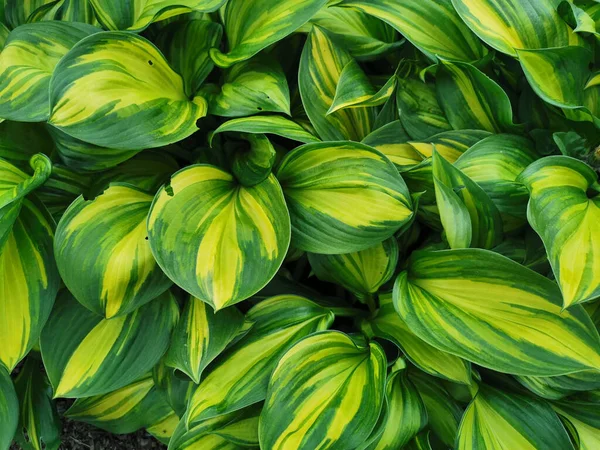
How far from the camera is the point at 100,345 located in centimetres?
89

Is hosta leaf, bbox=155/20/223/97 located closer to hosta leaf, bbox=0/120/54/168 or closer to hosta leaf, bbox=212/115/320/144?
hosta leaf, bbox=212/115/320/144

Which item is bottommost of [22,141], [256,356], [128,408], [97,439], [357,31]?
[97,439]

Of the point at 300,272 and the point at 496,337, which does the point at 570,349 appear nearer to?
the point at 496,337

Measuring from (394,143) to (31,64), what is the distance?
574 millimetres

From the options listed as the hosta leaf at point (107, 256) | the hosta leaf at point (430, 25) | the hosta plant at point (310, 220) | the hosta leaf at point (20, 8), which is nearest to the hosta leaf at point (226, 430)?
the hosta plant at point (310, 220)

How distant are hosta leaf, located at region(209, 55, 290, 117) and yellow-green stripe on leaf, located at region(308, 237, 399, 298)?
9.5 inches

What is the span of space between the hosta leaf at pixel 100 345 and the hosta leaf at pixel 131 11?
42 cm

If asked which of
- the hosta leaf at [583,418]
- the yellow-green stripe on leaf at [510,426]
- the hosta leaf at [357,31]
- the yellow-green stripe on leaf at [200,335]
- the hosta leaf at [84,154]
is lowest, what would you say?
the hosta leaf at [583,418]

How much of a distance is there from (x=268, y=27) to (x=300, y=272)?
455mm

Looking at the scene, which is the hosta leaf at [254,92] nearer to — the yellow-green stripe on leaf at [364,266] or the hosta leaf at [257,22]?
the hosta leaf at [257,22]

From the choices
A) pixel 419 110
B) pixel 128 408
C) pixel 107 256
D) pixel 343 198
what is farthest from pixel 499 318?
pixel 128 408

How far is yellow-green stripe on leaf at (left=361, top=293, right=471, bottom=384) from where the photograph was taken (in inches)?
33.4

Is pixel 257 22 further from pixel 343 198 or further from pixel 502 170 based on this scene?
pixel 502 170

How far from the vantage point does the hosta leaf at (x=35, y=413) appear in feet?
3.39
